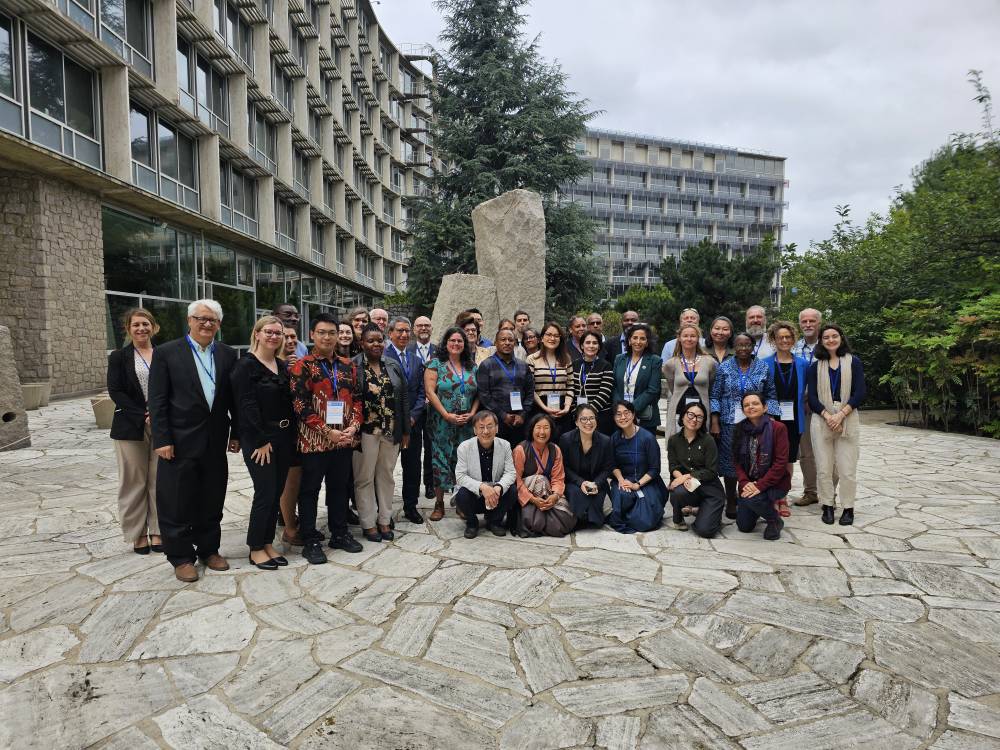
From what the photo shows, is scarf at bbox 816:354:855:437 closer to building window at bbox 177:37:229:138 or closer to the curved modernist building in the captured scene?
the curved modernist building

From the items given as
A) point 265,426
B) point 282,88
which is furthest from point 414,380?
point 282,88

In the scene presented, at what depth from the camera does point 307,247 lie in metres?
26.5

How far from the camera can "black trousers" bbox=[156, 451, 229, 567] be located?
3.75 meters

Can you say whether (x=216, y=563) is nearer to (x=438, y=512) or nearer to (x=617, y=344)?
(x=438, y=512)

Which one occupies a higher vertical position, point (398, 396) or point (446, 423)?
point (398, 396)

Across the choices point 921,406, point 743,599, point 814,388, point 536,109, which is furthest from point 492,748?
point 536,109

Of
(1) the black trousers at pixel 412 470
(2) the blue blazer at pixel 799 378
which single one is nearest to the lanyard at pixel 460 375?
(1) the black trousers at pixel 412 470

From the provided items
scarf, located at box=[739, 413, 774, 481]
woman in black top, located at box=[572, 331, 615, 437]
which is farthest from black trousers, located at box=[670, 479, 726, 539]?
woman in black top, located at box=[572, 331, 615, 437]

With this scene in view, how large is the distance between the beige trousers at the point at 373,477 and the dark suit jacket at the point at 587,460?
4.75 feet

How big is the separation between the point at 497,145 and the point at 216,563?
62.4 ft

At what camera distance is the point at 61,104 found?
40.4ft

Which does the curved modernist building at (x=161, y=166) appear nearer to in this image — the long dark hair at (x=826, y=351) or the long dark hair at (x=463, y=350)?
the long dark hair at (x=463, y=350)

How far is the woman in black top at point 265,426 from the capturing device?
12.5 ft

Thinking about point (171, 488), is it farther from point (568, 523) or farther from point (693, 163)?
point (693, 163)
